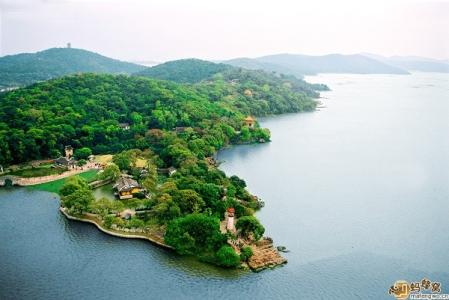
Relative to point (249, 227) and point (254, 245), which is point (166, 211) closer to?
point (249, 227)

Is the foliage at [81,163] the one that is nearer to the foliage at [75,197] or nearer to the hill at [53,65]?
the foliage at [75,197]

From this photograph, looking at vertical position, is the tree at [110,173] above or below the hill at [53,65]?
below

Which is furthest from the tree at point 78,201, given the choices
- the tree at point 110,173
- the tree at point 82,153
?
the tree at point 82,153

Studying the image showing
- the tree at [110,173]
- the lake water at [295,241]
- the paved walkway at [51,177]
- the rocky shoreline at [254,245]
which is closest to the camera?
the lake water at [295,241]

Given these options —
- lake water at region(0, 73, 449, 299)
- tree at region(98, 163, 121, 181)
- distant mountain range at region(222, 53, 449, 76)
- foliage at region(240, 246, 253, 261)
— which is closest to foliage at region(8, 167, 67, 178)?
lake water at region(0, 73, 449, 299)

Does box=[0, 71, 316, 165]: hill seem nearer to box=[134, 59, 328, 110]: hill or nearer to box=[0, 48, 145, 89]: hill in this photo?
box=[134, 59, 328, 110]: hill

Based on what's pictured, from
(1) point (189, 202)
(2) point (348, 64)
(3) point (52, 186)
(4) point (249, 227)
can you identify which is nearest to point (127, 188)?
(1) point (189, 202)
